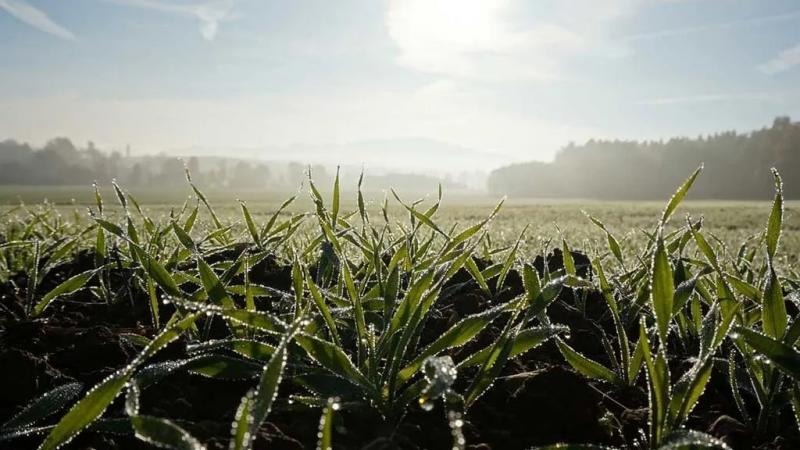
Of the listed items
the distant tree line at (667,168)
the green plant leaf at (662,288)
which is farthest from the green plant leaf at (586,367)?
the distant tree line at (667,168)

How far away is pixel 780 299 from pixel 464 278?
3.50 ft

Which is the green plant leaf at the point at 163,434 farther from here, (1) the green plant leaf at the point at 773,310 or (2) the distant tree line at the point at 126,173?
(2) the distant tree line at the point at 126,173

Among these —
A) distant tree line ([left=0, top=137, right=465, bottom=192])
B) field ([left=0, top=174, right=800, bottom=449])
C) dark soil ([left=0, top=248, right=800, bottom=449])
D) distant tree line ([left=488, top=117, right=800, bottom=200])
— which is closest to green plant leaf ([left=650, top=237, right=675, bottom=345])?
field ([left=0, top=174, right=800, bottom=449])

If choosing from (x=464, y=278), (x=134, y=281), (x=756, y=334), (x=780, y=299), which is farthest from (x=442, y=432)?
(x=134, y=281)

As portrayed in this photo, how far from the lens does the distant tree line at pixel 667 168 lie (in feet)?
187

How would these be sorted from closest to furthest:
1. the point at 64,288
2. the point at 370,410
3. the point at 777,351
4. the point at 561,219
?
the point at 777,351 < the point at 370,410 < the point at 64,288 < the point at 561,219

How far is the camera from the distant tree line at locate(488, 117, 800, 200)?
5712 cm

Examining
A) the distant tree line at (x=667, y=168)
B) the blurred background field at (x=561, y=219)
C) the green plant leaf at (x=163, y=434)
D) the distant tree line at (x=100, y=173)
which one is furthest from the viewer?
the distant tree line at (x=100, y=173)

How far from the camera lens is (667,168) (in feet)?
213

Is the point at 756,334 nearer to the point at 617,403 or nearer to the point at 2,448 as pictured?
the point at 617,403

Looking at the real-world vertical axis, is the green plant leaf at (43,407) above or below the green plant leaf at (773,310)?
below

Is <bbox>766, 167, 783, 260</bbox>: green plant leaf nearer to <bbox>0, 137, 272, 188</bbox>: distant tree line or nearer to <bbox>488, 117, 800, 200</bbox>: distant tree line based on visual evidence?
<bbox>488, 117, 800, 200</bbox>: distant tree line

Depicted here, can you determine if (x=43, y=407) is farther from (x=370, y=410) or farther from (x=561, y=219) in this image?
(x=561, y=219)

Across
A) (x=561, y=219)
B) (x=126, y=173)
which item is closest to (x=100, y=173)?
(x=126, y=173)
